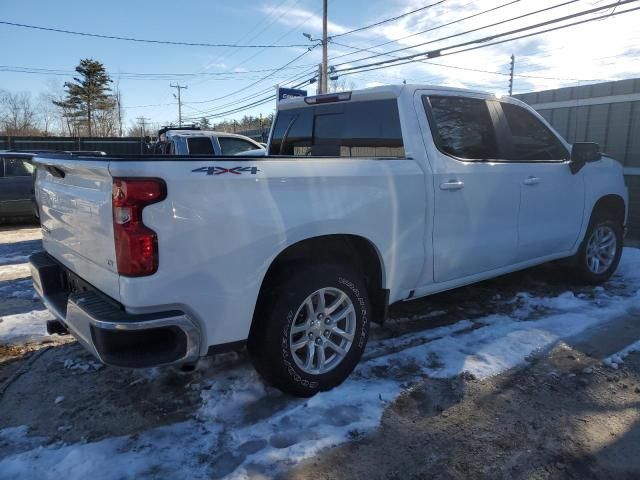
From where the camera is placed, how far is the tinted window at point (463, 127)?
3791 millimetres

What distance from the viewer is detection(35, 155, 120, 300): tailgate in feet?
8.06

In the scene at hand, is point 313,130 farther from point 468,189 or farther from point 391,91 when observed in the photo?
point 468,189

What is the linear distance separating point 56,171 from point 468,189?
2.88 metres

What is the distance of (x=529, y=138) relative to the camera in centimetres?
461

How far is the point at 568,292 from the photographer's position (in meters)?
5.31

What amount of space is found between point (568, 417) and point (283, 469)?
69.2 inches

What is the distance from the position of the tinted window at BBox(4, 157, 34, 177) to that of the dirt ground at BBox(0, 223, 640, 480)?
26.9 feet

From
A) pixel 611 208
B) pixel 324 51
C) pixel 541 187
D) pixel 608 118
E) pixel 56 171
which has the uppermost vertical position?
pixel 324 51

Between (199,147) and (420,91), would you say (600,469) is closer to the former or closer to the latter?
(420,91)

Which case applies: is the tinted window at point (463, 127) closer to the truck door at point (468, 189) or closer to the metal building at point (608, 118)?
the truck door at point (468, 189)

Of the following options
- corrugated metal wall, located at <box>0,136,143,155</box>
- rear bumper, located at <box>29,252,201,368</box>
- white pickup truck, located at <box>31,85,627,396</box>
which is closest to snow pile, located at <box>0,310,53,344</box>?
white pickup truck, located at <box>31,85,627,396</box>

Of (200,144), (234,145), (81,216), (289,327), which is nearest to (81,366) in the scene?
(81,216)

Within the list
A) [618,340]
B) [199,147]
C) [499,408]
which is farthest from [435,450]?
[199,147]

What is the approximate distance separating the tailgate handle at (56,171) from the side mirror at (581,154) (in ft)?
14.6
